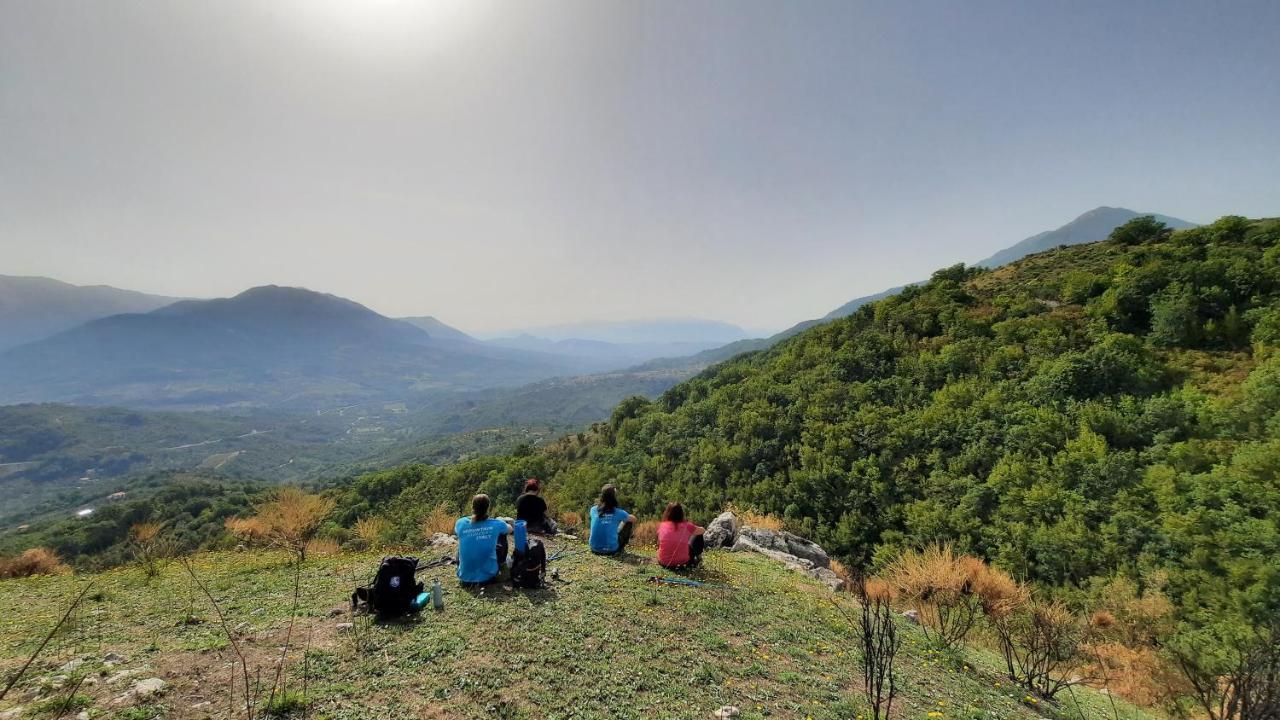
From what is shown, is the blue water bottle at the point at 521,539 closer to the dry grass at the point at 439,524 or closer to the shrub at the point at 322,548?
the dry grass at the point at 439,524

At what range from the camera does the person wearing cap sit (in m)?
11.2

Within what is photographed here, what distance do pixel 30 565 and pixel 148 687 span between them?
40.6 feet

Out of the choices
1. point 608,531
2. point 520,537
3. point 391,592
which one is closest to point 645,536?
point 608,531

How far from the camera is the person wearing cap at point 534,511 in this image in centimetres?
1121

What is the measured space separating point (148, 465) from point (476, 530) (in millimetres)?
260027

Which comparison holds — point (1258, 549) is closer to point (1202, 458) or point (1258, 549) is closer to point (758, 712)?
point (1202, 458)

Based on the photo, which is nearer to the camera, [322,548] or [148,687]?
[148,687]

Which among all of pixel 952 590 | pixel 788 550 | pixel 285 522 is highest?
pixel 285 522

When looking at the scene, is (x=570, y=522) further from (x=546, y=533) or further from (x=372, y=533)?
(x=372, y=533)

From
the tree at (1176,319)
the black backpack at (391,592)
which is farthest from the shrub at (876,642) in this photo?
the tree at (1176,319)

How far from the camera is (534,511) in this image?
11.4 m

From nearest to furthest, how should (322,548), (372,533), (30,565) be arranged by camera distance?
(30,565) → (322,548) → (372,533)

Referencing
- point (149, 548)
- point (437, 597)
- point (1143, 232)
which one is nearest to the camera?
point (437, 597)

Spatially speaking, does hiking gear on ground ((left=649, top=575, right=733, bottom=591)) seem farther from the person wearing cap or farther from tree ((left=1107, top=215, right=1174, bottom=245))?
tree ((left=1107, top=215, right=1174, bottom=245))
